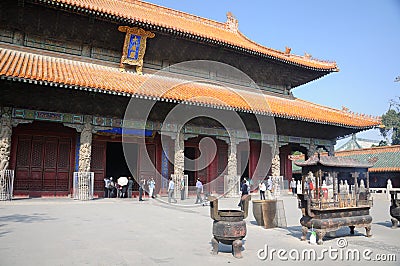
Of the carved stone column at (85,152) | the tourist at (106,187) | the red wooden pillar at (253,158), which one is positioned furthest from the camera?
the red wooden pillar at (253,158)

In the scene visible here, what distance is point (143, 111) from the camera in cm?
1409

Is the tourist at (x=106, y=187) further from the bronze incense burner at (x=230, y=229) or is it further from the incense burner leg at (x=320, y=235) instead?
the incense burner leg at (x=320, y=235)

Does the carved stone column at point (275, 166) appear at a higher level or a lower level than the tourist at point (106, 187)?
higher

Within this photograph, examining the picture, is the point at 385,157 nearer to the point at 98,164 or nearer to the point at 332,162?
the point at 332,162

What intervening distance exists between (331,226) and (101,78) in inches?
400

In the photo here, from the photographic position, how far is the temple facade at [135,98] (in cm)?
1230

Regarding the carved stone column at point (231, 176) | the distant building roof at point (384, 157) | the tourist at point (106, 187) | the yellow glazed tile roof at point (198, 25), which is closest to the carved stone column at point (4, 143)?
the tourist at point (106, 187)

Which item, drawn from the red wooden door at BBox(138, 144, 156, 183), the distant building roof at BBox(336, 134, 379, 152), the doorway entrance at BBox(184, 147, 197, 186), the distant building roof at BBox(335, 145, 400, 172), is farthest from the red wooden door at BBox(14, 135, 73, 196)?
the distant building roof at BBox(336, 134, 379, 152)

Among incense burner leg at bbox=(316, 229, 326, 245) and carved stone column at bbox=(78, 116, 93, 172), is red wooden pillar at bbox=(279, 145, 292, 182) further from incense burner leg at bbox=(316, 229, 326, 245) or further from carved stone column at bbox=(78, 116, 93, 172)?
incense burner leg at bbox=(316, 229, 326, 245)

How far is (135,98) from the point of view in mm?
13227

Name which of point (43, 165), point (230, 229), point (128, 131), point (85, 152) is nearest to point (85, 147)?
point (85, 152)

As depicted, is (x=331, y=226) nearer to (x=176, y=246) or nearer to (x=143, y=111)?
(x=176, y=246)

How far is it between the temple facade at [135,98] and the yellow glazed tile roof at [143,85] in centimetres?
6

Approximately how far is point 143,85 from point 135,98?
67 cm
